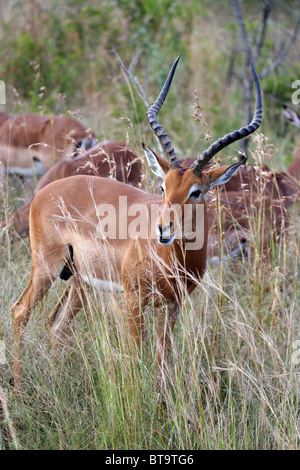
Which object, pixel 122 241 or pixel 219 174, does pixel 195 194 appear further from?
pixel 122 241

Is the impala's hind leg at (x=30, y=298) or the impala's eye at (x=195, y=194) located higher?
the impala's eye at (x=195, y=194)

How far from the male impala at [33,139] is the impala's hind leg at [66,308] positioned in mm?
3514

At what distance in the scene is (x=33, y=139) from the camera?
8258 millimetres

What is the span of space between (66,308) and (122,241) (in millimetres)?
761

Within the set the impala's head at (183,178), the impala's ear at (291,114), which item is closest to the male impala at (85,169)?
the impala's head at (183,178)

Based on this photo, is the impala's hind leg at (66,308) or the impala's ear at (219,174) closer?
the impala's ear at (219,174)

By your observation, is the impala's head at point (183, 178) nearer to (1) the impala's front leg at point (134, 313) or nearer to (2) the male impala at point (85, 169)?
(1) the impala's front leg at point (134, 313)

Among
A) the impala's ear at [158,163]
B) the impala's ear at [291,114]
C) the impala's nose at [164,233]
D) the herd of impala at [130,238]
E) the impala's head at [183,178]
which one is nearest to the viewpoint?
the impala's nose at [164,233]

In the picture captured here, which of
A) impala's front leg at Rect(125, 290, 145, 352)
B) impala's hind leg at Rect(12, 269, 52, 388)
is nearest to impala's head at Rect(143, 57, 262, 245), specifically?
impala's front leg at Rect(125, 290, 145, 352)

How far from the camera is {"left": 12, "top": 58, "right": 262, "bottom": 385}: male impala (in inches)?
146

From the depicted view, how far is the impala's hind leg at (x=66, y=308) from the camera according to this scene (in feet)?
14.1

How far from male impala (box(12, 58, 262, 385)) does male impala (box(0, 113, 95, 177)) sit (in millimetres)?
3664

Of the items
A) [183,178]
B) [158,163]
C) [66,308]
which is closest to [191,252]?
[183,178]

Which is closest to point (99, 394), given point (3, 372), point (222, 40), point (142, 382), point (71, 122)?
point (142, 382)
